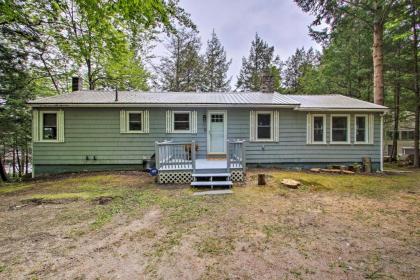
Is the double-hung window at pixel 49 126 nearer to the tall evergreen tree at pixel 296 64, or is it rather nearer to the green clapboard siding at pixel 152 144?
the green clapboard siding at pixel 152 144

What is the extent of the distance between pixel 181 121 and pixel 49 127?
5.65m

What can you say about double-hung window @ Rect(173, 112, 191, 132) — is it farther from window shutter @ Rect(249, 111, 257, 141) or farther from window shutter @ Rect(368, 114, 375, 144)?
window shutter @ Rect(368, 114, 375, 144)

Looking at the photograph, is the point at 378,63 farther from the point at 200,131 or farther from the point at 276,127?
the point at 200,131

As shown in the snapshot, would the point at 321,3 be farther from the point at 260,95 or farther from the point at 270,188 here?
the point at 270,188

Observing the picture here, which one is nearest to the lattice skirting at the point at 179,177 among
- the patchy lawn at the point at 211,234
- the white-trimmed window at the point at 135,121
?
the patchy lawn at the point at 211,234

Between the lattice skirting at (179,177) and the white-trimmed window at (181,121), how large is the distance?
112 inches

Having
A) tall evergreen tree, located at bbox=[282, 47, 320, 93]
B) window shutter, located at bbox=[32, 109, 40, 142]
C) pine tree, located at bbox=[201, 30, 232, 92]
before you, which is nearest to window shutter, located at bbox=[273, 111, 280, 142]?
window shutter, located at bbox=[32, 109, 40, 142]

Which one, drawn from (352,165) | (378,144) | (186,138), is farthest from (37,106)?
(378,144)

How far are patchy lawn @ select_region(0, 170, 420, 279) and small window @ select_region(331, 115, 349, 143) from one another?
3747 millimetres

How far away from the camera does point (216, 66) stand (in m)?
23.8

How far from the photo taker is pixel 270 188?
6.49m

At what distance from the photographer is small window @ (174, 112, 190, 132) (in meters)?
9.66

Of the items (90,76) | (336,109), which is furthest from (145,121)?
(90,76)

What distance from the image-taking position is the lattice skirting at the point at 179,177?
714cm
